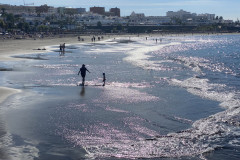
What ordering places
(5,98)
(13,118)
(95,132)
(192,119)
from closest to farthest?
(95,132) < (13,118) < (192,119) < (5,98)

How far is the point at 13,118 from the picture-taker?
47.1 feet

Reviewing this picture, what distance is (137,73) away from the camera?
2998cm

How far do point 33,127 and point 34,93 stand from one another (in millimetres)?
6706

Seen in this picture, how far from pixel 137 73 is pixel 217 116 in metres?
14.5

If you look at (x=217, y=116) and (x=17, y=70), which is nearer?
(x=217, y=116)

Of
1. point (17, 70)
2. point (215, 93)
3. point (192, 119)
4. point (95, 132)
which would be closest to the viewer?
point (95, 132)

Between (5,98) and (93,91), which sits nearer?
(5,98)

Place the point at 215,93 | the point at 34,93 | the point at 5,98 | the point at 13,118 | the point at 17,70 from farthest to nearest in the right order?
the point at 17,70, the point at 215,93, the point at 34,93, the point at 5,98, the point at 13,118

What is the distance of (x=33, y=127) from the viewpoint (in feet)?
43.5

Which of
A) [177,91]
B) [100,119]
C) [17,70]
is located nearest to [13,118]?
[100,119]

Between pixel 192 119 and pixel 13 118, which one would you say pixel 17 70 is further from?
pixel 192 119

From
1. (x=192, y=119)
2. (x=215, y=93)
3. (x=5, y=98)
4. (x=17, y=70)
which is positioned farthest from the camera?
(x=17, y=70)

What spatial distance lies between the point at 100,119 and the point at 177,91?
8511 millimetres

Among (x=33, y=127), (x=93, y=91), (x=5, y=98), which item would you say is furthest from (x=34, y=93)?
(x=33, y=127)
